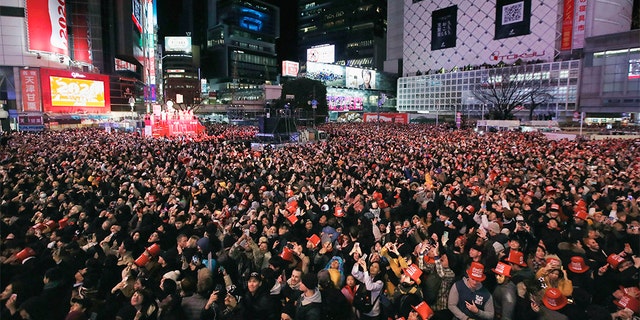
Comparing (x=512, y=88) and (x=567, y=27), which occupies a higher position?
(x=567, y=27)

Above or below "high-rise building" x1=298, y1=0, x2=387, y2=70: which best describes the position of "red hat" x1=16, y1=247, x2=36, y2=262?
below

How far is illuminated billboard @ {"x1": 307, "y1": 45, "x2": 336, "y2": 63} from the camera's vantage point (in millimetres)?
81750

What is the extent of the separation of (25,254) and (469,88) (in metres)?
73.3

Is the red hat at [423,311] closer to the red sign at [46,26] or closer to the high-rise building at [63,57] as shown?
the high-rise building at [63,57]

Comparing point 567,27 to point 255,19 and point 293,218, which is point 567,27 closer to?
point 293,218

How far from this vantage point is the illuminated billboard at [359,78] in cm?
8164

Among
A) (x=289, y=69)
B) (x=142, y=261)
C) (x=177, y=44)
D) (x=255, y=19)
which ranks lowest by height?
(x=142, y=261)

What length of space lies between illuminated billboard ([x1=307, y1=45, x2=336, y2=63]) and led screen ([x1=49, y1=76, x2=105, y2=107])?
48087 millimetres

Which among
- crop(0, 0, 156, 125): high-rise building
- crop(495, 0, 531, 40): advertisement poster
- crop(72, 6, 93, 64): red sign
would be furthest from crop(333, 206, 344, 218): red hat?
crop(495, 0, 531, 40): advertisement poster

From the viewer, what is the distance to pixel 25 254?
5.65 m

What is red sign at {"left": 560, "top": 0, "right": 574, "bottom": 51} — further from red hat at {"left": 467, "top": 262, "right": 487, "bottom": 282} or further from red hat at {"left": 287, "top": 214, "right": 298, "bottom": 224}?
red hat at {"left": 467, "top": 262, "right": 487, "bottom": 282}

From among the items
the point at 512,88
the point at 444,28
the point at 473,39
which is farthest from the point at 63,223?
the point at 444,28

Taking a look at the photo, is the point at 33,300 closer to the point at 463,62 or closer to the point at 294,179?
the point at 294,179

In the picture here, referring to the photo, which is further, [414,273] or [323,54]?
[323,54]
